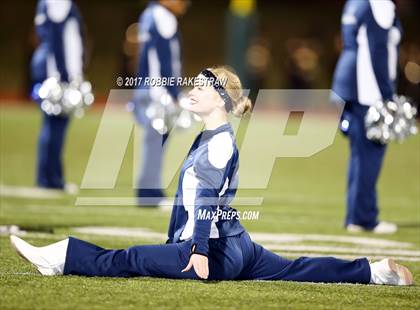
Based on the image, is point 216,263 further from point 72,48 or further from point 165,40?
point 72,48

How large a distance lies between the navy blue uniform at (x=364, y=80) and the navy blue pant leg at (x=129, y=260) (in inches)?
109

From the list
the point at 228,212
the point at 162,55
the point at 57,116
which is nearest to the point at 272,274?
the point at 228,212

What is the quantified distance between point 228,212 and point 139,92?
3982 mm

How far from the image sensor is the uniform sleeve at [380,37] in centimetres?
772

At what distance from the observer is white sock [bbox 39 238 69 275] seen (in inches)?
207

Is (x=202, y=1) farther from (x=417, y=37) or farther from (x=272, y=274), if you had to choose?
(x=272, y=274)

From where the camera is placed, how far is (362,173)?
7.83 m

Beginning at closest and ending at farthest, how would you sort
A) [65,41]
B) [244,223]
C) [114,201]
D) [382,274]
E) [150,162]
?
[382,274]
[244,223]
[150,162]
[114,201]
[65,41]

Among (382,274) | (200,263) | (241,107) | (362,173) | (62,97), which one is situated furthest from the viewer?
(62,97)

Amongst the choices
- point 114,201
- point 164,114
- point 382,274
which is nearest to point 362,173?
point 164,114

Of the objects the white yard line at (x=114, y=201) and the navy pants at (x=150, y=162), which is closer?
the white yard line at (x=114, y=201)

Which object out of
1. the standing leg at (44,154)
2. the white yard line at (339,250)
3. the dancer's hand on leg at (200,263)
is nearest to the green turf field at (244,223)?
the white yard line at (339,250)

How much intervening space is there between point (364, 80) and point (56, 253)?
3.24 metres

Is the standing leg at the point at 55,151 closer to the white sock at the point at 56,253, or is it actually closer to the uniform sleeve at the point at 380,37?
the uniform sleeve at the point at 380,37
